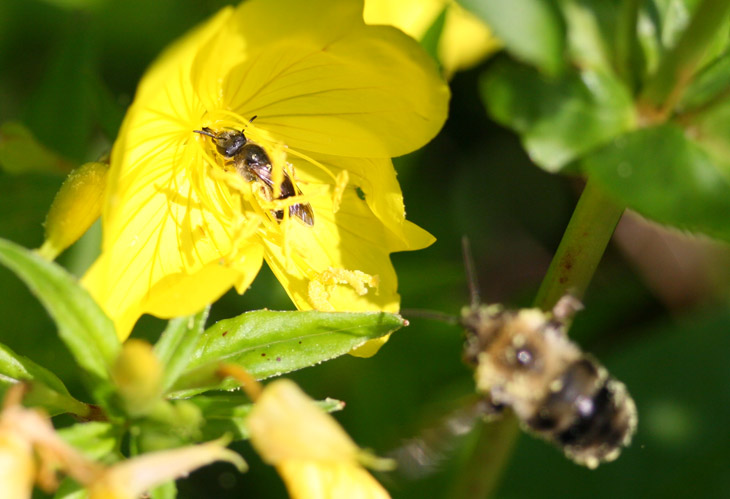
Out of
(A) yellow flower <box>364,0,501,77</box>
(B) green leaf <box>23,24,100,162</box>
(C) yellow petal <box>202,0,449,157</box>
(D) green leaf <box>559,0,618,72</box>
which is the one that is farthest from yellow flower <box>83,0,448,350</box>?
(A) yellow flower <box>364,0,501,77</box>

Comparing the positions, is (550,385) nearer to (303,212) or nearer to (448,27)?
(303,212)

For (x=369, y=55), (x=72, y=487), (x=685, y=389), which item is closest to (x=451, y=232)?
(x=685, y=389)

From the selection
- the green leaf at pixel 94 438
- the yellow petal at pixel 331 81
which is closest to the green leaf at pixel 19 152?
the yellow petal at pixel 331 81

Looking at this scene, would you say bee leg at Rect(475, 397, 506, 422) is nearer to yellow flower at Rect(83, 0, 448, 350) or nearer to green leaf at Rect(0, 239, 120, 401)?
yellow flower at Rect(83, 0, 448, 350)

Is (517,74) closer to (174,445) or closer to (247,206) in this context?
(247,206)

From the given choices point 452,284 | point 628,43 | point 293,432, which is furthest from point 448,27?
point 293,432

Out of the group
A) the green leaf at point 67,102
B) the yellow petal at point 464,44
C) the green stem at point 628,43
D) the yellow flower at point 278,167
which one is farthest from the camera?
the yellow petal at point 464,44

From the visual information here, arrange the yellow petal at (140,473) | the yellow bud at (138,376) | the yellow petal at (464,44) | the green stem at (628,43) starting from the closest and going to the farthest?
1. the yellow petal at (140,473)
2. the yellow bud at (138,376)
3. the green stem at (628,43)
4. the yellow petal at (464,44)

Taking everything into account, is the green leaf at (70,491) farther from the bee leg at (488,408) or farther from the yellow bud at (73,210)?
the bee leg at (488,408)
